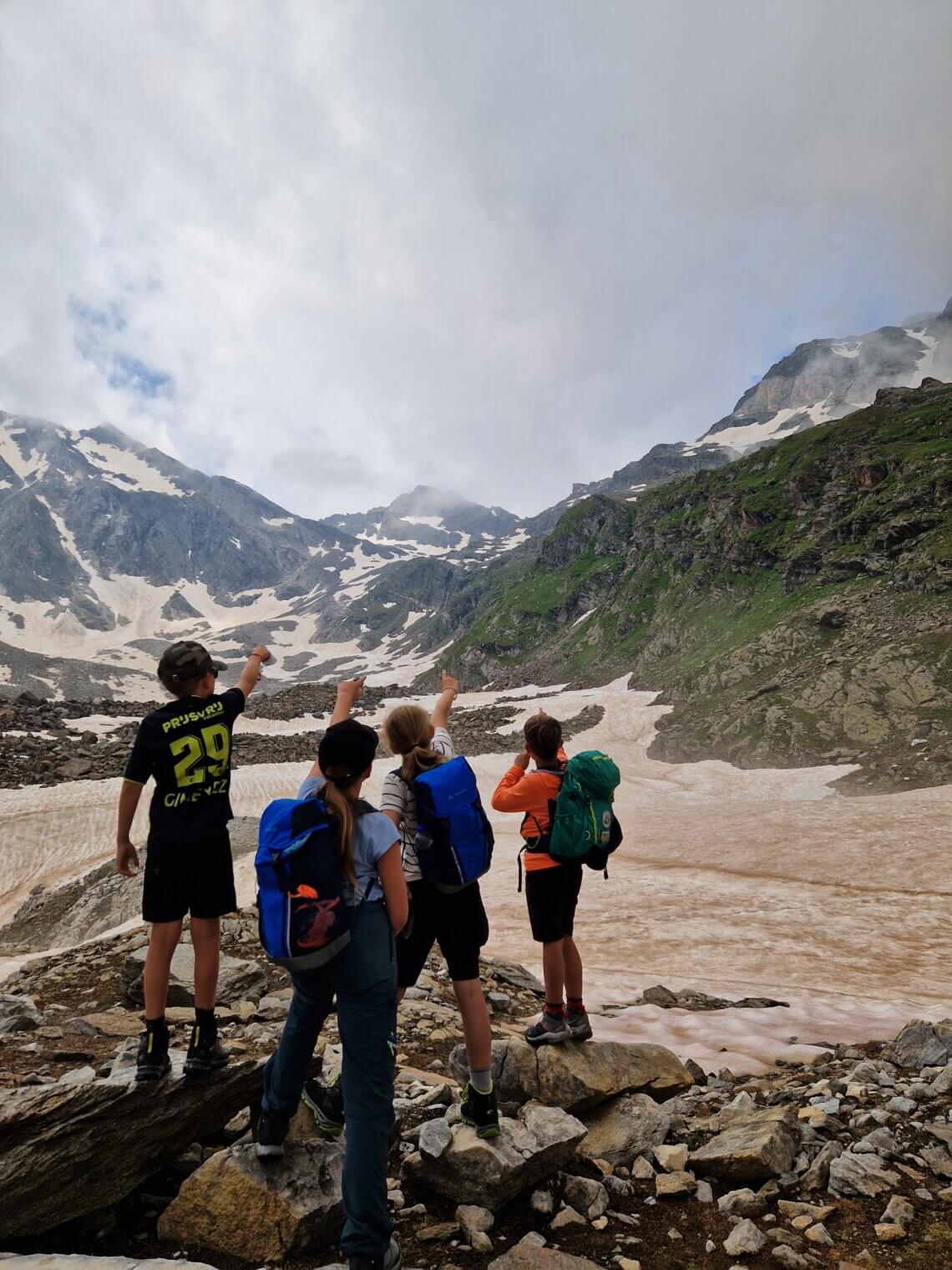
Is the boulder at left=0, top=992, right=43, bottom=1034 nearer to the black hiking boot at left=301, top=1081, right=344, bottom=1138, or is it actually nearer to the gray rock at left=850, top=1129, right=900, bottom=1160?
the black hiking boot at left=301, top=1081, right=344, bottom=1138

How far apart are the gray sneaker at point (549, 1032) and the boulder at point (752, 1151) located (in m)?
1.39

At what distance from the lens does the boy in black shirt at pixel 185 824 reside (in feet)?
16.5

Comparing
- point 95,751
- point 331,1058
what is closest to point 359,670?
point 95,751

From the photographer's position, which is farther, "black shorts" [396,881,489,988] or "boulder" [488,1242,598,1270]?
"black shorts" [396,881,489,988]

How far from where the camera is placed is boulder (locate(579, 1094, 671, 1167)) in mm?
4891

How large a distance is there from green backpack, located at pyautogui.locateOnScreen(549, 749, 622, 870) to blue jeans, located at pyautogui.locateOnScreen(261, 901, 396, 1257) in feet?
7.66

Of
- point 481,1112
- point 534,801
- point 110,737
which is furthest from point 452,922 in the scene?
point 110,737

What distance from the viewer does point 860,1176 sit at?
4.40m

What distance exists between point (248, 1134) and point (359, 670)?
184 meters

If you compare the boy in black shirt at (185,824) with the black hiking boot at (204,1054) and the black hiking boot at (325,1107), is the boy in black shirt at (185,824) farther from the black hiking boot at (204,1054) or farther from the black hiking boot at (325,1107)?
the black hiking boot at (325,1107)

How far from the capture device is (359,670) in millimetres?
185875

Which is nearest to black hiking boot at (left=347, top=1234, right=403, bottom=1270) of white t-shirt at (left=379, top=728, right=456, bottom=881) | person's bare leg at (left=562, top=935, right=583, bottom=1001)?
white t-shirt at (left=379, top=728, right=456, bottom=881)

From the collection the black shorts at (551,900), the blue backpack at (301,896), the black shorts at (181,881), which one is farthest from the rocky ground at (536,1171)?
the blue backpack at (301,896)

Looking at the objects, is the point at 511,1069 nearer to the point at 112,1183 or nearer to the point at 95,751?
the point at 112,1183
